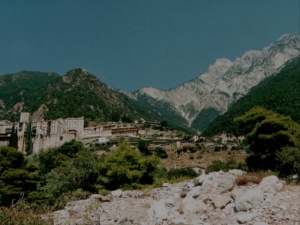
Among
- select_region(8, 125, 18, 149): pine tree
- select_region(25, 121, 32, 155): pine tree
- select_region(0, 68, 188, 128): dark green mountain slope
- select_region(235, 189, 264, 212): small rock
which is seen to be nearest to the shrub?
select_region(235, 189, 264, 212): small rock

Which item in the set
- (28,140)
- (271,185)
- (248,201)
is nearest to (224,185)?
(271,185)

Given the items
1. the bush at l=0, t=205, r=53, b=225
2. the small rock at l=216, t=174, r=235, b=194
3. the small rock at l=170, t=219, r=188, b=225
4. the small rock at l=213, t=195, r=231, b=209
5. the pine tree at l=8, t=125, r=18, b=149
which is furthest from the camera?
the pine tree at l=8, t=125, r=18, b=149

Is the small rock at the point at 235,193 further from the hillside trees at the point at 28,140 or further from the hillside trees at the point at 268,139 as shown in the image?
the hillside trees at the point at 28,140

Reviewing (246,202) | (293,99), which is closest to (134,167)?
(246,202)

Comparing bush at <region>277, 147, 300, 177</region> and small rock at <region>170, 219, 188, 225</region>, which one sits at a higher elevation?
bush at <region>277, 147, 300, 177</region>

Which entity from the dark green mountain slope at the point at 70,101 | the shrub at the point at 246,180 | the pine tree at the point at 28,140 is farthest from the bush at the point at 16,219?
the dark green mountain slope at the point at 70,101

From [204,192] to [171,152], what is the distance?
196 ft

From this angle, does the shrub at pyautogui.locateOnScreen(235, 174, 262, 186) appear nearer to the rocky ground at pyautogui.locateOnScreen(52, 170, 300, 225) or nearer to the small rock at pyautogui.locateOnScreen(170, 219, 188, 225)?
the rocky ground at pyautogui.locateOnScreen(52, 170, 300, 225)

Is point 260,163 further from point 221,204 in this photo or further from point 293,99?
point 293,99

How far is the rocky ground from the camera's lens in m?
9.94

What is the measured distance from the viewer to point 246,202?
10.5 m

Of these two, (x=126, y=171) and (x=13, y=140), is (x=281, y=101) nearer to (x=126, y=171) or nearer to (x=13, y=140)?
(x=13, y=140)

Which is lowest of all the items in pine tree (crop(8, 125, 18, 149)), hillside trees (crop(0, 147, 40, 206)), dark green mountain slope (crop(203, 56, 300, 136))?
hillside trees (crop(0, 147, 40, 206))

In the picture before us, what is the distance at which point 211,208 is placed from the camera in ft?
36.7
